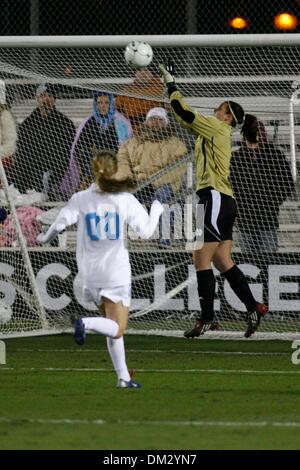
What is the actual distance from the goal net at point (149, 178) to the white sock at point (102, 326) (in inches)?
188

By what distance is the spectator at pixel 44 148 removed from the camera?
1509 cm

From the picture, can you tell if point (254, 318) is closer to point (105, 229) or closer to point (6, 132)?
point (105, 229)

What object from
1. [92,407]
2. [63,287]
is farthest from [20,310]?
[92,407]

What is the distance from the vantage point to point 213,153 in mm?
13055

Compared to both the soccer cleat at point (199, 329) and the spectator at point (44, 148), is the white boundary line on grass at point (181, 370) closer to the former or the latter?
the soccer cleat at point (199, 329)

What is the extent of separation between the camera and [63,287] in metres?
15.7

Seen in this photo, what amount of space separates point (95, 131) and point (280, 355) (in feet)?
12.1

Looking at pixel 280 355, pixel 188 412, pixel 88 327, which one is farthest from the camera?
pixel 280 355

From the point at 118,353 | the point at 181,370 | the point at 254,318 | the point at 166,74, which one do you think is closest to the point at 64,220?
the point at 118,353

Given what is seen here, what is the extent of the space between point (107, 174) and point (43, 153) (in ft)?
17.0

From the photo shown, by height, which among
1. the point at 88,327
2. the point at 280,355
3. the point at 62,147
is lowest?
the point at 88,327

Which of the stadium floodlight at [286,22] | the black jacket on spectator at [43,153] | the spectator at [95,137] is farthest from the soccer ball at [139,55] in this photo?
the stadium floodlight at [286,22]

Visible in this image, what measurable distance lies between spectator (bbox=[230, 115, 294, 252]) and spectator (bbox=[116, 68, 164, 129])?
109 centimetres
